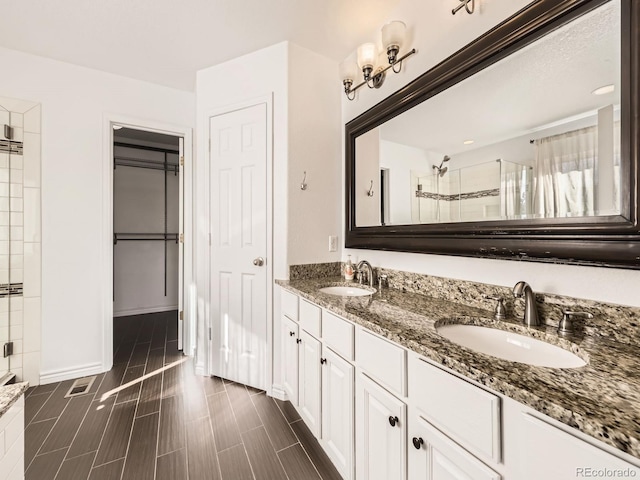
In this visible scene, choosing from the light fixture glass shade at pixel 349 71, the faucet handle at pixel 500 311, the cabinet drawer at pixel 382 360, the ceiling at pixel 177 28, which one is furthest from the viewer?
the light fixture glass shade at pixel 349 71

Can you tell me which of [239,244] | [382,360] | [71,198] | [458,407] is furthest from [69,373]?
[458,407]

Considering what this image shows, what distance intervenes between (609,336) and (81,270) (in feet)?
10.9

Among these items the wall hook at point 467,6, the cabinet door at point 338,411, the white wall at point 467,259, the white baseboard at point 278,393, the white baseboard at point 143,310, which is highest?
the wall hook at point 467,6

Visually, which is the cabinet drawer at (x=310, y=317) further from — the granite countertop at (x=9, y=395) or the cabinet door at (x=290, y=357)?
the granite countertop at (x=9, y=395)

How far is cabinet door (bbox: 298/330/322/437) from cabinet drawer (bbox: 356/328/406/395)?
1.32 ft

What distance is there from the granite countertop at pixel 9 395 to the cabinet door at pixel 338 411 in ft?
3.55

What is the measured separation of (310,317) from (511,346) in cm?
95

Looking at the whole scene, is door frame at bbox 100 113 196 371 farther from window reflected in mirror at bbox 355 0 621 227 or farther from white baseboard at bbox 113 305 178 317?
window reflected in mirror at bbox 355 0 621 227

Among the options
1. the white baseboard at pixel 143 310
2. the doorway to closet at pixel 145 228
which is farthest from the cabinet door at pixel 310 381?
the white baseboard at pixel 143 310

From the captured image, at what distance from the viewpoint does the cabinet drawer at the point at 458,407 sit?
69 cm

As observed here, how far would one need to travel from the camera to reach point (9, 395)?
0.76 m

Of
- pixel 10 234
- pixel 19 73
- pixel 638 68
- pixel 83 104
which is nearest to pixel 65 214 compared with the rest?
pixel 10 234

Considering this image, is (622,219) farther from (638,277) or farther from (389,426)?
(389,426)

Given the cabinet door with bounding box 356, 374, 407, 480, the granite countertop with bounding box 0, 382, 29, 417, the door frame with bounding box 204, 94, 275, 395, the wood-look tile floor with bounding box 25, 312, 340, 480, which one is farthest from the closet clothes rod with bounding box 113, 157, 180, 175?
the cabinet door with bounding box 356, 374, 407, 480
